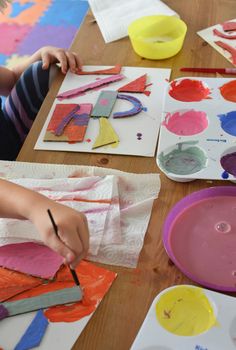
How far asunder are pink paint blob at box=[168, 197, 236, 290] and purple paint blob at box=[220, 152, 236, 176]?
0.17 ft

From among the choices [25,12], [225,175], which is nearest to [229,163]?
[225,175]

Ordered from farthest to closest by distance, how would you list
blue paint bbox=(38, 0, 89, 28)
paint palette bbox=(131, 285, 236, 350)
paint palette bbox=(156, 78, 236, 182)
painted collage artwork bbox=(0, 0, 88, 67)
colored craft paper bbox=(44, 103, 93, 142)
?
1. blue paint bbox=(38, 0, 89, 28)
2. painted collage artwork bbox=(0, 0, 88, 67)
3. colored craft paper bbox=(44, 103, 93, 142)
4. paint palette bbox=(156, 78, 236, 182)
5. paint palette bbox=(131, 285, 236, 350)

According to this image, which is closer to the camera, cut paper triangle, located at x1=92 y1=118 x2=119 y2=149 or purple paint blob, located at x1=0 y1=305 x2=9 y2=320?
purple paint blob, located at x1=0 y1=305 x2=9 y2=320

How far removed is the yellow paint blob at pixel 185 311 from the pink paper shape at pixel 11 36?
1943 mm

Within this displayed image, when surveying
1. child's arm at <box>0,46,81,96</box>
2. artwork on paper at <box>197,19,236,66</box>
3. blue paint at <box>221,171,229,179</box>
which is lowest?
artwork on paper at <box>197,19,236,66</box>

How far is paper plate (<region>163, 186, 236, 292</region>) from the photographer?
1.99ft

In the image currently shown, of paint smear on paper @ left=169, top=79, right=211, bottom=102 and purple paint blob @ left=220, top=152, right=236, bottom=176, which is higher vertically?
paint smear on paper @ left=169, top=79, right=211, bottom=102

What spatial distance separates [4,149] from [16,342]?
2.07ft

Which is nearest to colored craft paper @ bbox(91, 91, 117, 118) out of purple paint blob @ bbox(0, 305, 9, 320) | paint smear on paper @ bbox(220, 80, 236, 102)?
paint smear on paper @ bbox(220, 80, 236, 102)

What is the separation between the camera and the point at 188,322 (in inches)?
21.9

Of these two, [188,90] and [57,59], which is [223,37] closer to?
[188,90]

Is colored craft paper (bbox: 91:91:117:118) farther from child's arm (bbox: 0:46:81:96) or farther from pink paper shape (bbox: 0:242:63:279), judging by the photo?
pink paper shape (bbox: 0:242:63:279)

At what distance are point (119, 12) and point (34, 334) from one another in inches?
35.4

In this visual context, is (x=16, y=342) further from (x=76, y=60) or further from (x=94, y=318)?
(x=76, y=60)
